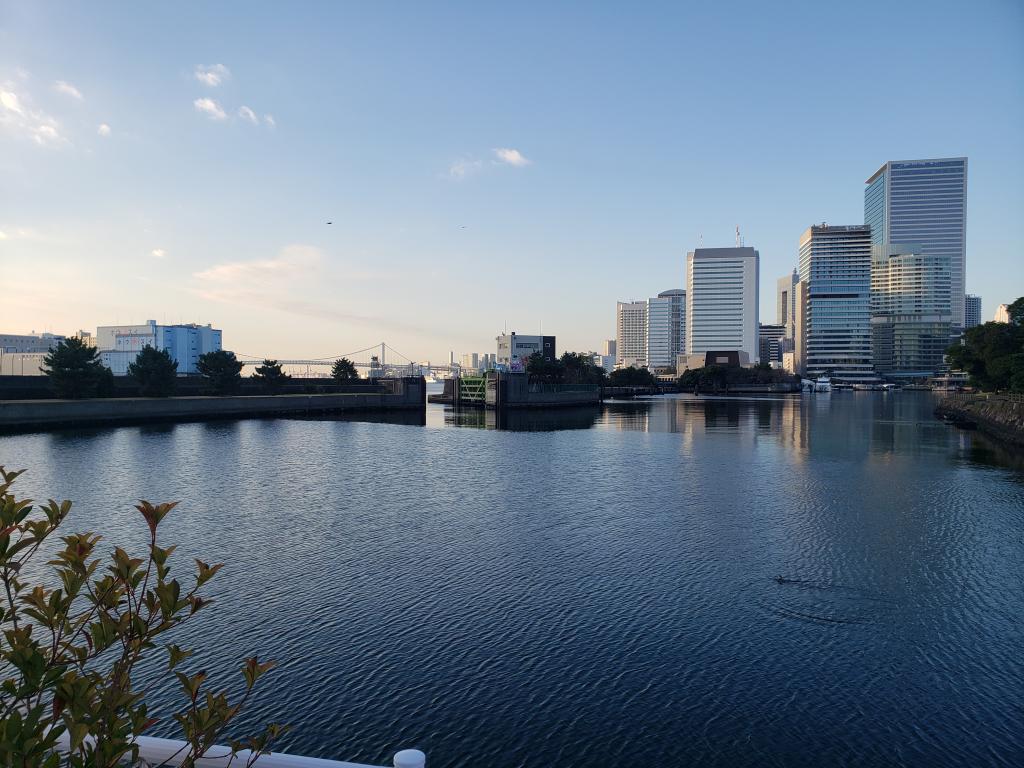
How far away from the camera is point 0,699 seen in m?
4.90

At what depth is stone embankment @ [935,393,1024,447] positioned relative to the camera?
67.5 meters

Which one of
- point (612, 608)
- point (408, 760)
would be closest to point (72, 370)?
point (612, 608)

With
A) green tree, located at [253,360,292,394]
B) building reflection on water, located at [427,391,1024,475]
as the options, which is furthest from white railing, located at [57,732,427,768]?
green tree, located at [253,360,292,394]

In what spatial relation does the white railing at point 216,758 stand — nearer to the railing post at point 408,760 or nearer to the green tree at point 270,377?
the railing post at point 408,760

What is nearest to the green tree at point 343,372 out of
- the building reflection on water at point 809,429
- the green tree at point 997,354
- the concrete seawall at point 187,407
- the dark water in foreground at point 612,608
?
the concrete seawall at point 187,407

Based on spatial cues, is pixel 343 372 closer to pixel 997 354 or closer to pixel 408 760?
pixel 997 354

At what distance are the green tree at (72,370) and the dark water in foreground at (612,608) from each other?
46.7m

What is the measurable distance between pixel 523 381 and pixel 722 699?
123488mm

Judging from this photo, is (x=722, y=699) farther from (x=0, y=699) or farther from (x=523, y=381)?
(x=523, y=381)

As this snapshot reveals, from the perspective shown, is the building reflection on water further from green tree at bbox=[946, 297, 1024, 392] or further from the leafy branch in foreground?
the leafy branch in foreground

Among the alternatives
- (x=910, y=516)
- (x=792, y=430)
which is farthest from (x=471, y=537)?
(x=792, y=430)

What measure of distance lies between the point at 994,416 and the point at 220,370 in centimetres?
11748

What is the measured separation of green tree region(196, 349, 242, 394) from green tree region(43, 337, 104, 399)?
24.5 metres

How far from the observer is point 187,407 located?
310 ft
